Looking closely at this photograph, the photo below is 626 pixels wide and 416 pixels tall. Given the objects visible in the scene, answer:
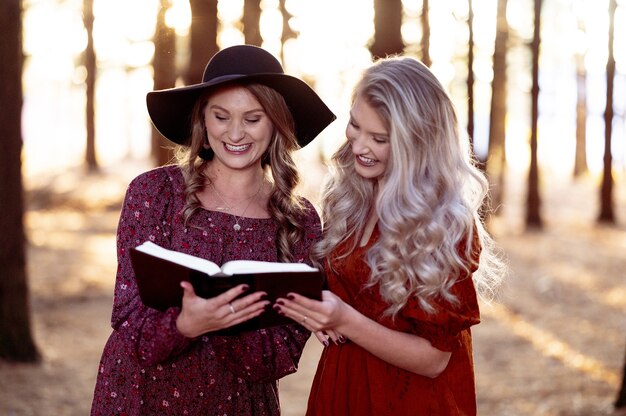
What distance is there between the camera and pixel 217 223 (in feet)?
10.7

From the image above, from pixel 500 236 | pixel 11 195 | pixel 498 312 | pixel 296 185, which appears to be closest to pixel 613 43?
pixel 500 236

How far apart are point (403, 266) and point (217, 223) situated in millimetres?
842

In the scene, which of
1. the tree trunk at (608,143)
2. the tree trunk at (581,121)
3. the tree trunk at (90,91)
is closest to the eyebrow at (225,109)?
the tree trunk at (608,143)

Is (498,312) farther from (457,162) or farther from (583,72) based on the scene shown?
(583,72)

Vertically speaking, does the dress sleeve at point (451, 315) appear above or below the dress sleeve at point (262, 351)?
above

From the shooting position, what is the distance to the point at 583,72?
31266mm

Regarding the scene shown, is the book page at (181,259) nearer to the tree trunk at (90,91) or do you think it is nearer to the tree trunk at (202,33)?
the tree trunk at (202,33)

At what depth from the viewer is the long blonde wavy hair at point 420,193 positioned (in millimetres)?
2908

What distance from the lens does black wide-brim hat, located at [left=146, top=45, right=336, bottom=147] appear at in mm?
3230

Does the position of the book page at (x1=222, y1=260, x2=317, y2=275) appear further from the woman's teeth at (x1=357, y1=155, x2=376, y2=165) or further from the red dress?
the woman's teeth at (x1=357, y1=155, x2=376, y2=165)

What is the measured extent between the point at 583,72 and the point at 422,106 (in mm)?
30615

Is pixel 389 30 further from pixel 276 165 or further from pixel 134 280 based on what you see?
pixel 134 280

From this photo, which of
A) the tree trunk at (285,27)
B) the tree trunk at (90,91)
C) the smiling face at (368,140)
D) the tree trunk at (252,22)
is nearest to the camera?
the smiling face at (368,140)

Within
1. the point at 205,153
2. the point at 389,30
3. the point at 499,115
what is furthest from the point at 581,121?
the point at 205,153
